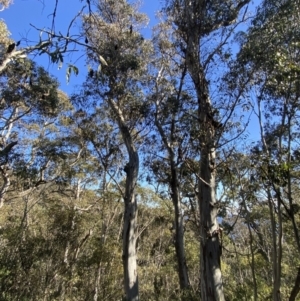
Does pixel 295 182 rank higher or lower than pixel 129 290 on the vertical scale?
higher

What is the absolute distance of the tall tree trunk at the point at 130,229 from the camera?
244 inches

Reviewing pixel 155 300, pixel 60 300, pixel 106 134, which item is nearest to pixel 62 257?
pixel 60 300

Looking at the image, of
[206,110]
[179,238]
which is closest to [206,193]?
[206,110]

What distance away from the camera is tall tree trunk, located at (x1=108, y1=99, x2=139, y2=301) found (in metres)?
6.20

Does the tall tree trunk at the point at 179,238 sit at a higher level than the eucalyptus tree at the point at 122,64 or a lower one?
lower

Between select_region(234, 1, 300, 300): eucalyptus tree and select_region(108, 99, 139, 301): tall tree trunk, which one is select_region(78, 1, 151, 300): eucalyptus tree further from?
select_region(234, 1, 300, 300): eucalyptus tree

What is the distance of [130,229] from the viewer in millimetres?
6613

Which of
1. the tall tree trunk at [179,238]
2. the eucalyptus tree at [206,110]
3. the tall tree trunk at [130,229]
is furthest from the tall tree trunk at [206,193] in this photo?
the tall tree trunk at [179,238]

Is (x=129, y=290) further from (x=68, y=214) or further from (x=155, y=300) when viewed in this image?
(x=155, y=300)

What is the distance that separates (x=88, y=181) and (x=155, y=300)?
584 cm

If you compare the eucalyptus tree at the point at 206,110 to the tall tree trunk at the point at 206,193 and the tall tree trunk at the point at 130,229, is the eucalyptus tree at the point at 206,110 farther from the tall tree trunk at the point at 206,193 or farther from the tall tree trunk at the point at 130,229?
the tall tree trunk at the point at 130,229

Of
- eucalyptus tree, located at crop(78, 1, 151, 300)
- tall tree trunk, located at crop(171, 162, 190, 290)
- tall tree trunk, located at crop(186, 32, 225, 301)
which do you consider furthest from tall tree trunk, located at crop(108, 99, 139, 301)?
tall tree trunk, located at crop(186, 32, 225, 301)

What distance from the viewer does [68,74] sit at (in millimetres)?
1954

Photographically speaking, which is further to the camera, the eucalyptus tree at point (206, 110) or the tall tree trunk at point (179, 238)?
the tall tree trunk at point (179, 238)
